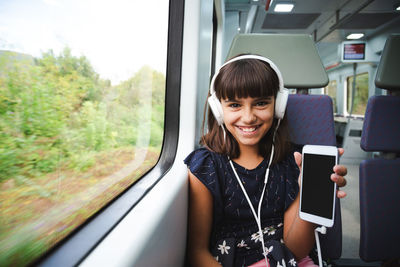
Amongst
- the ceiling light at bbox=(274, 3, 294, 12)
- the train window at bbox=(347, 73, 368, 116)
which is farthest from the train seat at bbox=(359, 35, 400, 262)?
the train window at bbox=(347, 73, 368, 116)

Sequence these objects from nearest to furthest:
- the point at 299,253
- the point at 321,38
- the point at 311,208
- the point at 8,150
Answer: the point at 8,150 < the point at 311,208 < the point at 299,253 < the point at 321,38

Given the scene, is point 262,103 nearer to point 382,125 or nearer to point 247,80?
point 247,80

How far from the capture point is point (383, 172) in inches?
45.1

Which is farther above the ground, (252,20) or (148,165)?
(252,20)

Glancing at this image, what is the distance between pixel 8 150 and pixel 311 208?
0.80m

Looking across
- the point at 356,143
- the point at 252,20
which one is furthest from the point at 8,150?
the point at 356,143

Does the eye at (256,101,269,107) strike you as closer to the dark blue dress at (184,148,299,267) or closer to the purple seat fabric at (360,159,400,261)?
the dark blue dress at (184,148,299,267)

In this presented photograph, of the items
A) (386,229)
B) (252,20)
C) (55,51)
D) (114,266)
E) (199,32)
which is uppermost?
(252,20)

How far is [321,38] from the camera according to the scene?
544 centimetres

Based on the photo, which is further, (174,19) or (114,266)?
(174,19)

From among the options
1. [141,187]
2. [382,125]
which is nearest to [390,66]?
[382,125]

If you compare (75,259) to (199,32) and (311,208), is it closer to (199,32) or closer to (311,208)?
(311,208)

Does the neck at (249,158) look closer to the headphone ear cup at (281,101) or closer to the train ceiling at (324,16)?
the headphone ear cup at (281,101)

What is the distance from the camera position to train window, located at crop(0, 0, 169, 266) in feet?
1.28
